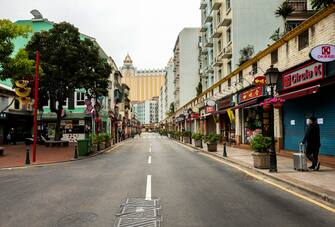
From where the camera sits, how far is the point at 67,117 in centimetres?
4444

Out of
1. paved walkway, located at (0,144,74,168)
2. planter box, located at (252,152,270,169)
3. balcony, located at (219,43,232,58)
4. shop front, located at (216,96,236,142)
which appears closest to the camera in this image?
planter box, located at (252,152,270,169)

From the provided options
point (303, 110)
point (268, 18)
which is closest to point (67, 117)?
point (268, 18)

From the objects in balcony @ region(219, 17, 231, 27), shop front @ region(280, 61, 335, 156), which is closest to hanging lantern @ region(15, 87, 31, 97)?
shop front @ region(280, 61, 335, 156)

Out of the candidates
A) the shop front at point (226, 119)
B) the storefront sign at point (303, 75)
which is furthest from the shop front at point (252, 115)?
the storefront sign at point (303, 75)

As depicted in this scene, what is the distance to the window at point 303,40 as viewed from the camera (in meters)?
15.9

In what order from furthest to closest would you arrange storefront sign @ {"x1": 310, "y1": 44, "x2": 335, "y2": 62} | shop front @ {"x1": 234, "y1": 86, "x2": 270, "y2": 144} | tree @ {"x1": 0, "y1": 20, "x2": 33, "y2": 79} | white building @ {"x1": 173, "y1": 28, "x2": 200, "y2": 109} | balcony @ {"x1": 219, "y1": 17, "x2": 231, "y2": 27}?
white building @ {"x1": 173, "y1": 28, "x2": 200, "y2": 109}
balcony @ {"x1": 219, "y1": 17, "x2": 231, "y2": 27}
shop front @ {"x1": 234, "y1": 86, "x2": 270, "y2": 144}
tree @ {"x1": 0, "y1": 20, "x2": 33, "y2": 79}
storefront sign @ {"x1": 310, "y1": 44, "x2": 335, "y2": 62}

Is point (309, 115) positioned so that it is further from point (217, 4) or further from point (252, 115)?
point (217, 4)

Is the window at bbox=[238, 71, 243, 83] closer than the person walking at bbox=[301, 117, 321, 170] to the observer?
No

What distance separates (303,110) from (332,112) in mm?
2570

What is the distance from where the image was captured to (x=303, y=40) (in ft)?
53.1

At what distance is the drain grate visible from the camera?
581cm

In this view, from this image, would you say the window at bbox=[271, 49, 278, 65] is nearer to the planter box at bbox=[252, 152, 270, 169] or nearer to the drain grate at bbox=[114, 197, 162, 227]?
the planter box at bbox=[252, 152, 270, 169]

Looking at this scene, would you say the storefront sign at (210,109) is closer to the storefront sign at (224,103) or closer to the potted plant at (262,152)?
the storefront sign at (224,103)

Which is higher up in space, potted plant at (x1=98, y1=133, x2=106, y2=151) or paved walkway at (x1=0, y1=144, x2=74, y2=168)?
potted plant at (x1=98, y1=133, x2=106, y2=151)
